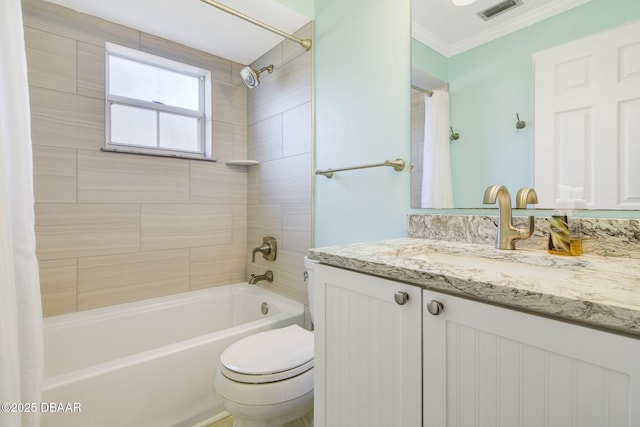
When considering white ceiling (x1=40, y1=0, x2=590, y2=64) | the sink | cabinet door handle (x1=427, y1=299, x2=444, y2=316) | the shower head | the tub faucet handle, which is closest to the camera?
cabinet door handle (x1=427, y1=299, x2=444, y2=316)

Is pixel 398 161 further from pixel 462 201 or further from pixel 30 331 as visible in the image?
Result: pixel 30 331

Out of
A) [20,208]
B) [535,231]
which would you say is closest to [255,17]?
[20,208]

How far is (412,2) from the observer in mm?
1295

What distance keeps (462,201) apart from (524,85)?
1.46 ft

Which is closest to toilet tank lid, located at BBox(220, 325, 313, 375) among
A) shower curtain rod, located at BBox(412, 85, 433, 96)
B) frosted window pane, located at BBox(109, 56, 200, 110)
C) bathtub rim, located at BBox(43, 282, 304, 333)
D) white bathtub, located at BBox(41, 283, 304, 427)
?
Result: white bathtub, located at BBox(41, 283, 304, 427)

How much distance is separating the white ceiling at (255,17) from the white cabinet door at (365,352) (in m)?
1.04

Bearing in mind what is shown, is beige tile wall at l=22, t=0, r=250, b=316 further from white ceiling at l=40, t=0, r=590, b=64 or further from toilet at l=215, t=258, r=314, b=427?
toilet at l=215, t=258, r=314, b=427

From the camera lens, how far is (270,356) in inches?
47.8

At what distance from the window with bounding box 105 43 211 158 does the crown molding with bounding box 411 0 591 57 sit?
1568 mm

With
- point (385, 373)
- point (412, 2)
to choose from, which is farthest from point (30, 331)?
point (412, 2)

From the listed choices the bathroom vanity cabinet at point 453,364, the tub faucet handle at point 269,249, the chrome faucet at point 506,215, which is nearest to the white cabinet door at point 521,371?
the bathroom vanity cabinet at point 453,364

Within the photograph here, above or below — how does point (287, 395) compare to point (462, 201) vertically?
below

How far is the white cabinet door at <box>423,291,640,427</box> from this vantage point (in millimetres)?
441

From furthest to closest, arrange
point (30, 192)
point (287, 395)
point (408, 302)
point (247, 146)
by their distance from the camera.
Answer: point (247, 146)
point (287, 395)
point (30, 192)
point (408, 302)
